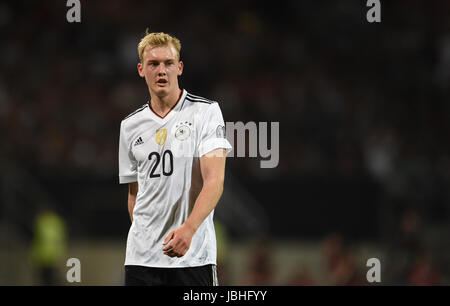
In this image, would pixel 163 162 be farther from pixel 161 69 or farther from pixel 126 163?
pixel 161 69

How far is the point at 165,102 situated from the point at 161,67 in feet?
0.77

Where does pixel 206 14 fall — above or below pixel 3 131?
above

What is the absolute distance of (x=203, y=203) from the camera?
12.9 ft

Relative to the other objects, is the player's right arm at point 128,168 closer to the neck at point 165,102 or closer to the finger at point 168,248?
the neck at point 165,102

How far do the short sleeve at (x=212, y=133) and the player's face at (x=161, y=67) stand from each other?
0.93 feet

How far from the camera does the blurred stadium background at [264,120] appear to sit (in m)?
11.8

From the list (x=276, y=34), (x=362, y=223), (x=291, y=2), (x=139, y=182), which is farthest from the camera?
(x=291, y=2)

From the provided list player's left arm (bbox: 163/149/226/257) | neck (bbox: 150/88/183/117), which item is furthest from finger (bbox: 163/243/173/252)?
neck (bbox: 150/88/183/117)

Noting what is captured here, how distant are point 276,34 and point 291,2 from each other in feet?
5.95

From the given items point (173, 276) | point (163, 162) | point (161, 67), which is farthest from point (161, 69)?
point (173, 276)

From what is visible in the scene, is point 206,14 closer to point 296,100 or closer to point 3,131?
point 296,100

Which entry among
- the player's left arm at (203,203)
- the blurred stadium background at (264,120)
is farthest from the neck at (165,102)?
the blurred stadium background at (264,120)

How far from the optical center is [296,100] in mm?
15188

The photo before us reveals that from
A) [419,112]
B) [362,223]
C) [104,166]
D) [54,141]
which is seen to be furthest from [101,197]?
[419,112]
